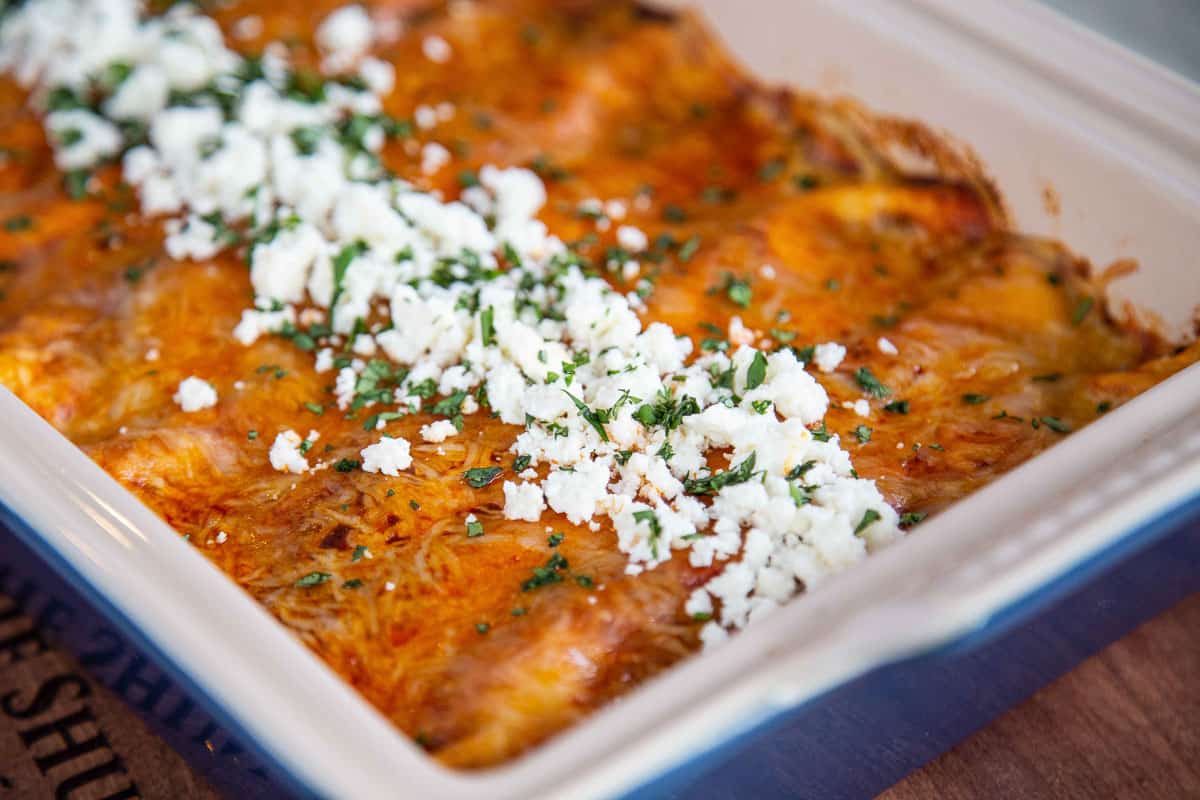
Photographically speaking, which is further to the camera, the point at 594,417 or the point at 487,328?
the point at 487,328

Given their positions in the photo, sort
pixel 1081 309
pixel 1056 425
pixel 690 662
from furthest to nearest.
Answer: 1. pixel 1081 309
2. pixel 1056 425
3. pixel 690 662

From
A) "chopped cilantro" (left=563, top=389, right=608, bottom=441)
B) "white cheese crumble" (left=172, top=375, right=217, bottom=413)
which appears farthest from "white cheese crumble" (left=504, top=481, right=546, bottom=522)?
"white cheese crumble" (left=172, top=375, right=217, bottom=413)

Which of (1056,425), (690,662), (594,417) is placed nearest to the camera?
(690,662)

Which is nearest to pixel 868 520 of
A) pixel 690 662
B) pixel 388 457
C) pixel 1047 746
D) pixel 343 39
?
pixel 690 662

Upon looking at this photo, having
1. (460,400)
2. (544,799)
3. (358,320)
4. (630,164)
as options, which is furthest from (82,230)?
(544,799)

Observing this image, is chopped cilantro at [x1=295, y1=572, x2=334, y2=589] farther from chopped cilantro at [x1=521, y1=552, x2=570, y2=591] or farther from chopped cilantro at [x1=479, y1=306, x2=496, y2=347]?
chopped cilantro at [x1=479, y1=306, x2=496, y2=347]

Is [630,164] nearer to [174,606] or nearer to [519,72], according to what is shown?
[519,72]

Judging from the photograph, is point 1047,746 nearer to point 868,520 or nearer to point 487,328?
point 868,520
